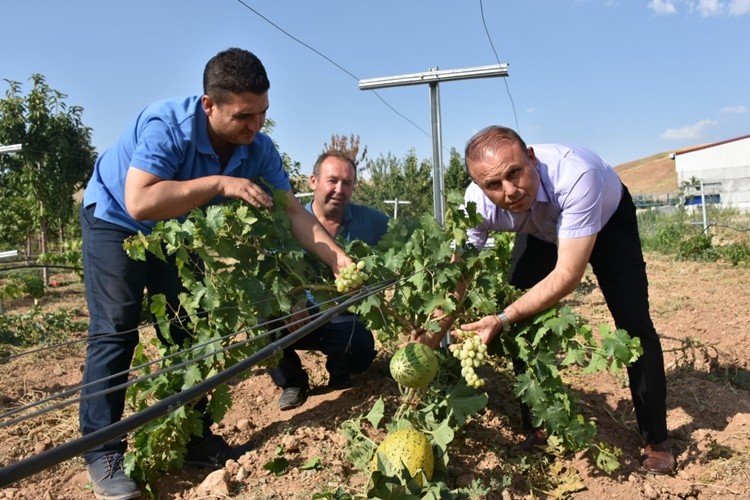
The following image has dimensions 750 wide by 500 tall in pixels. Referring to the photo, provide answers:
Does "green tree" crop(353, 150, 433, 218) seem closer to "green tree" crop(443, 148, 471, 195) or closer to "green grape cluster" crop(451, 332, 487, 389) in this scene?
"green tree" crop(443, 148, 471, 195)

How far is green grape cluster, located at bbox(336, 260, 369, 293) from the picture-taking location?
266 centimetres

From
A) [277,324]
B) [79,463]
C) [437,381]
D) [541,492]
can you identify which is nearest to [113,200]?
[277,324]

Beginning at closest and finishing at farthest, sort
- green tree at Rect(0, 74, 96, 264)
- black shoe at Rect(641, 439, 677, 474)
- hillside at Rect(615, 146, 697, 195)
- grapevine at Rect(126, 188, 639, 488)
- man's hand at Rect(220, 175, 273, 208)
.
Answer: man's hand at Rect(220, 175, 273, 208)
grapevine at Rect(126, 188, 639, 488)
black shoe at Rect(641, 439, 677, 474)
green tree at Rect(0, 74, 96, 264)
hillside at Rect(615, 146, 697, 195)

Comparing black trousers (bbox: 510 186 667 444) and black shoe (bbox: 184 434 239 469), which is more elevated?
black trousers (bbox: 510 186 667 444)

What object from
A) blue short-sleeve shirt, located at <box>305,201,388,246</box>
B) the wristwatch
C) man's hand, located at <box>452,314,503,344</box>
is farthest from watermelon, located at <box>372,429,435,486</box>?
blue short-sleeve shirt, located at <box>305,201,388,246</box>

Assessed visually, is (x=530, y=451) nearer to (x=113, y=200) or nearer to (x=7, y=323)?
(x=113, y=200)

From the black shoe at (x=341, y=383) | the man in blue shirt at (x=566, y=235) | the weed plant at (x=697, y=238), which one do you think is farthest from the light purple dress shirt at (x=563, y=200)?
the weed plant at (x=697, y=238)

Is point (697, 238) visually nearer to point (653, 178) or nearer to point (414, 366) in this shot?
point (414, 366)

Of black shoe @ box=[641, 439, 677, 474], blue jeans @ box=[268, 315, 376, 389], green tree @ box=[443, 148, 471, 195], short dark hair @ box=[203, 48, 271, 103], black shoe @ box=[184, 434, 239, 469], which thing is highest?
green tree @ box=[443, 148, 471, 195]

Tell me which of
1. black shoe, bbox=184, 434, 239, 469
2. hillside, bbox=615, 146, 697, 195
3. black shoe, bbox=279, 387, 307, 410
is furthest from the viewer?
hillside, bbox=615, 146, 697, 195

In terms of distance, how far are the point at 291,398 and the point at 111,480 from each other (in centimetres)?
131

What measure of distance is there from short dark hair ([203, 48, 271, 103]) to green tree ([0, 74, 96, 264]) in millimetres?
10245

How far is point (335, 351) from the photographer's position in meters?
3.95

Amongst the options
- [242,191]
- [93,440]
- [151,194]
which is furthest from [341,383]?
[93,440]
